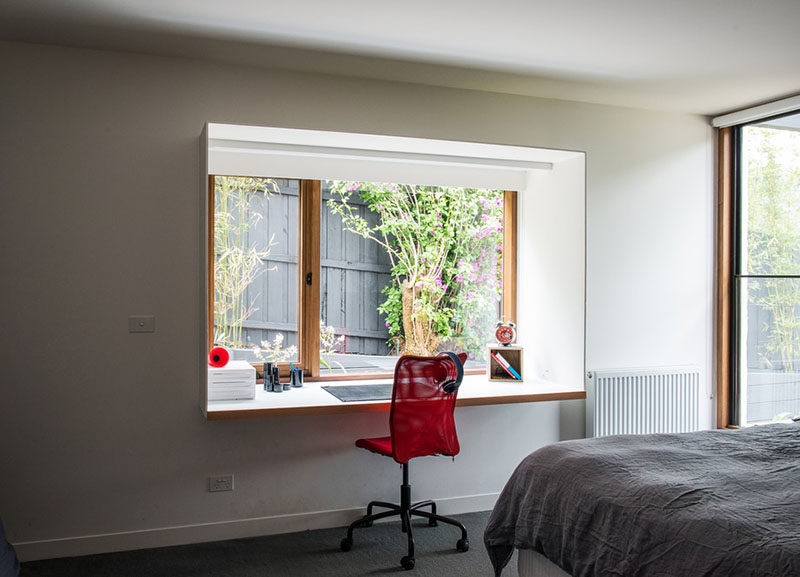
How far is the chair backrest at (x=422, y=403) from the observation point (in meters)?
3.40

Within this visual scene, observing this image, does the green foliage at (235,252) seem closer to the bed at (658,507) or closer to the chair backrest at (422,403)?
the chair backrest at (422,403)

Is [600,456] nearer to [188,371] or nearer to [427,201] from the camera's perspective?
[188,371]

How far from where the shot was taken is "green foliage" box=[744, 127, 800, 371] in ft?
14.0

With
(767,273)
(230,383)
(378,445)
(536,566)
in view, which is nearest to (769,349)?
(767,273)

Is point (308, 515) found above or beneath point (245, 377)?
beneath

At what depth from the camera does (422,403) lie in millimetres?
3453

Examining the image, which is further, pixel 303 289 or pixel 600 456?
pixel 303 289

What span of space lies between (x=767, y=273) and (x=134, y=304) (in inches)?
149

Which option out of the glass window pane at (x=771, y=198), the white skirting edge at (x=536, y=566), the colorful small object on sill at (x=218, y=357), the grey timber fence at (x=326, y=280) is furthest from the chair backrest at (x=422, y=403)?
the glass window pane at (x=771, y=198)

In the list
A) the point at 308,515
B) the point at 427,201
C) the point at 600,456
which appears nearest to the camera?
the point at 600,456

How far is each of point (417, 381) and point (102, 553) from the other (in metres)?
1.76

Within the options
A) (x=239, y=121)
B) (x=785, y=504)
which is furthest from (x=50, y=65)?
(x=785, y=504)

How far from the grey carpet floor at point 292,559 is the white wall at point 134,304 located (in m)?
0.10

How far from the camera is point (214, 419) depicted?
3.34 m
